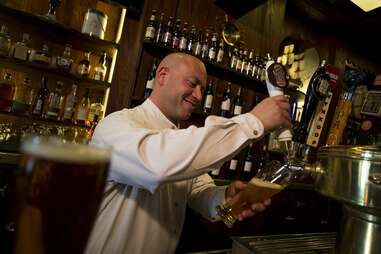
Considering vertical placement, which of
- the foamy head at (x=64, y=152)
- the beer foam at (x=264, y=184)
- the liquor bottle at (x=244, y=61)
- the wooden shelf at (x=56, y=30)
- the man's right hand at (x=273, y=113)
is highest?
the liquor bottle at (x=244, y=61)

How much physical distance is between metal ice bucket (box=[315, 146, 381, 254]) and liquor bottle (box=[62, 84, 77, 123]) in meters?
1.90

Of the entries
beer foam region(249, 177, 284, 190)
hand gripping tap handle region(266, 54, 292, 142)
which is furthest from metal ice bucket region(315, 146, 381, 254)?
hand gripping tap handle region(266, 54, 292, 142)

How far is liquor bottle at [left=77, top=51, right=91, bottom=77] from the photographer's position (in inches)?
88.6

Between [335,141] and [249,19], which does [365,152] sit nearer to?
[249,19]

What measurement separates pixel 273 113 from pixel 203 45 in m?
1.92

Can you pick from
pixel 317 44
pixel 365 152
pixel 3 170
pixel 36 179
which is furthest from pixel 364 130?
Answer: pixel 36 179

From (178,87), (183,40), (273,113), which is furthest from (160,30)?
(273,113)

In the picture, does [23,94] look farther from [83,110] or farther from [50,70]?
[83,110]

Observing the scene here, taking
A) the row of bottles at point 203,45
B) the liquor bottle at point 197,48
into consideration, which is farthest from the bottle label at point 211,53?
the liquor bottle at point 197,48

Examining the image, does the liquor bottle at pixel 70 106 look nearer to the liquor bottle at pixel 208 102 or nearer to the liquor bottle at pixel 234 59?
the liquor bottle at pixel 208 102

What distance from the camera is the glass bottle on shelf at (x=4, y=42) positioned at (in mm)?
1951

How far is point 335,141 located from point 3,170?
10.5 ft

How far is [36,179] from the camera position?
287 mm

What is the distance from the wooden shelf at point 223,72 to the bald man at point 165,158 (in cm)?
96
